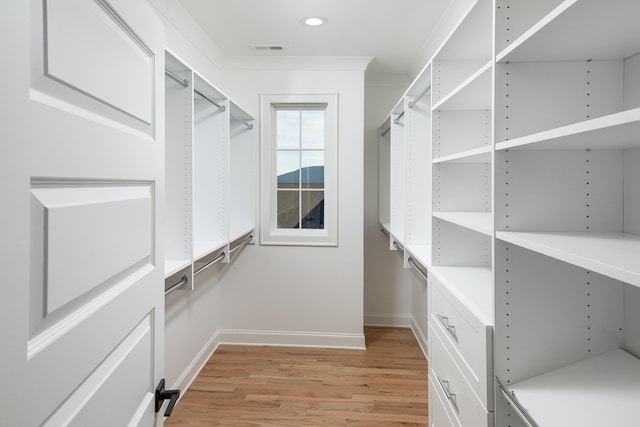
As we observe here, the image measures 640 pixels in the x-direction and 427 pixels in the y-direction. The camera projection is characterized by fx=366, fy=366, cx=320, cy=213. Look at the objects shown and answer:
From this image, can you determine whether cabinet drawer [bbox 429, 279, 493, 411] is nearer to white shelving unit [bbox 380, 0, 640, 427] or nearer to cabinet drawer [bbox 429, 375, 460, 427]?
white shelving unit [bbox 380, 0, 640, 427]

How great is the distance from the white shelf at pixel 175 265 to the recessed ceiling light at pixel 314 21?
70.5 inches

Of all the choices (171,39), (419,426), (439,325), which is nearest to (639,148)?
(439,325)

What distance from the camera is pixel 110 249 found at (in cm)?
73

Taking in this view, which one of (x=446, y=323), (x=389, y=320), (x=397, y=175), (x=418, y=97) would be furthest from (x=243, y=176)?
(x=446, y=323)

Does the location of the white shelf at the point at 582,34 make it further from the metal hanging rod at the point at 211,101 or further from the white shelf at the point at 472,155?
the metal hanging rod at the point at 211,101

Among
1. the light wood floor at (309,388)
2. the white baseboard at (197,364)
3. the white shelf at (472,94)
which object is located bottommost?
the light wood floor at (309,388)

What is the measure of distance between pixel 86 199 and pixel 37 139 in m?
0.17

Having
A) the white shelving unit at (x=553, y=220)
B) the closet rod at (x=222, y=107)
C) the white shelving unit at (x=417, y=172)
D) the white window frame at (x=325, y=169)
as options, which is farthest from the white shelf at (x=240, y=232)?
the white shelving unit at (x=553, y=220)

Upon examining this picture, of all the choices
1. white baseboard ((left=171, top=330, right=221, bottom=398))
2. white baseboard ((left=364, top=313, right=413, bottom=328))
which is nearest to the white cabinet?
white baseboard ((left=171, top=330, right=221, bottom=398))

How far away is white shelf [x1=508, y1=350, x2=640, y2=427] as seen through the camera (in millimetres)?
825

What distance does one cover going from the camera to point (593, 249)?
0.81 m

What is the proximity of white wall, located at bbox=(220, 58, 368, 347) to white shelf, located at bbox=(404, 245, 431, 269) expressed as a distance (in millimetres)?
837

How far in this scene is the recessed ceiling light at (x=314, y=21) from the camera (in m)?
2.49

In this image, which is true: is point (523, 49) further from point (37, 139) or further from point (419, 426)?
point (419, 426)
